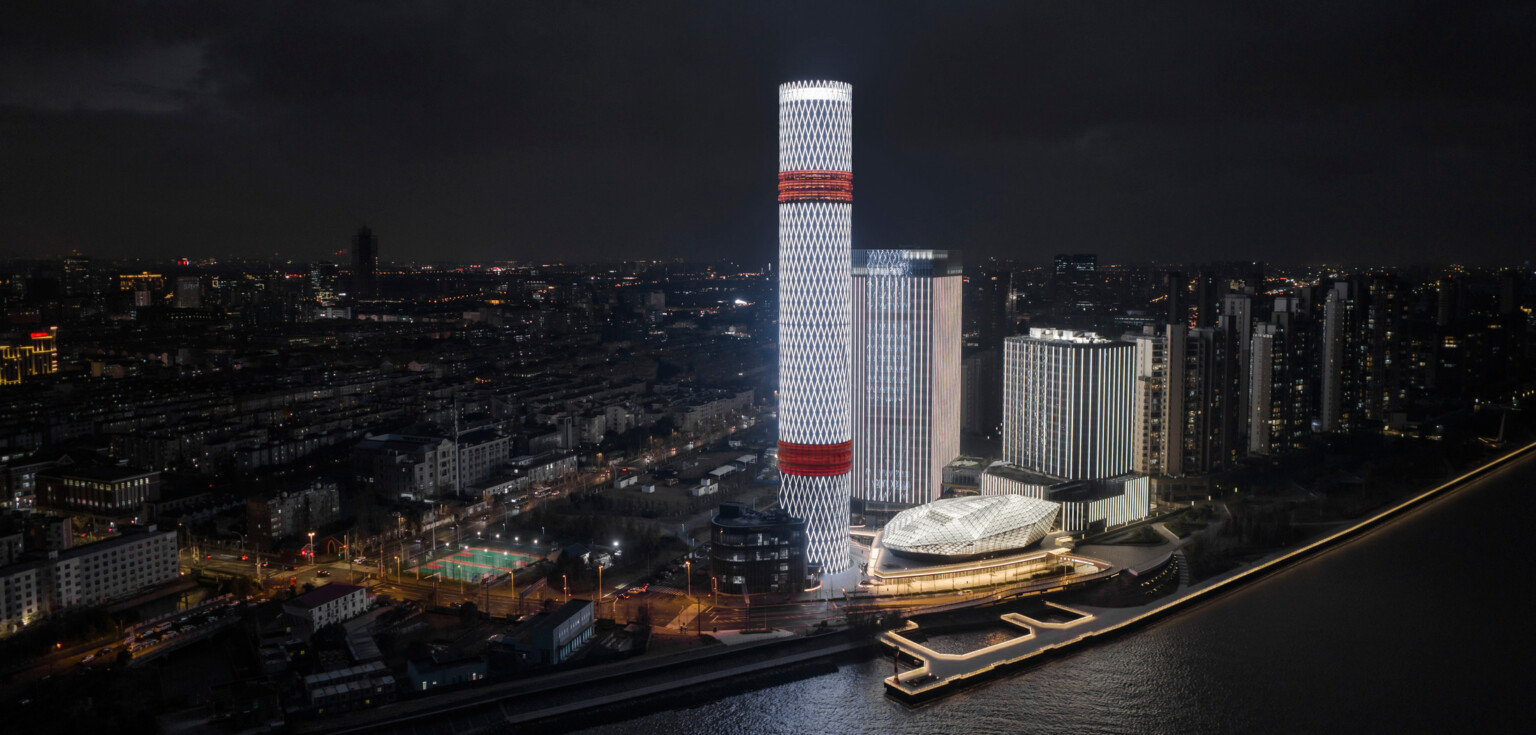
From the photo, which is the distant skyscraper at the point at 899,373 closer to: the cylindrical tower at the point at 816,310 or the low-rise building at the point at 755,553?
the cylindrical tower at the point at 816,310

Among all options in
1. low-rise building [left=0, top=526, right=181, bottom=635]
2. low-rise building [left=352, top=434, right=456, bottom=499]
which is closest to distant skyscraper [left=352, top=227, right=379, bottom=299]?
low-rise building [left=352, top=434, right=456, bottom=499]

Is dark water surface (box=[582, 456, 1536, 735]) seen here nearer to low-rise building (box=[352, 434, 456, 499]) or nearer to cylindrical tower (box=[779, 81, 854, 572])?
cylindrical tower (box=[779, 81, 854, 572])

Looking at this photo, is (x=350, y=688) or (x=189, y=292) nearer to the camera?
(x=350, y=688)

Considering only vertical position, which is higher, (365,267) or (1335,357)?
(365,267)

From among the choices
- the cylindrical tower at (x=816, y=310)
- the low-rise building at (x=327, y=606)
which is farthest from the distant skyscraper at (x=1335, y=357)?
the low-rise building at (x=327, y=606)

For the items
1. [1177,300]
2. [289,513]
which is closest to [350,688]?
[289,513]

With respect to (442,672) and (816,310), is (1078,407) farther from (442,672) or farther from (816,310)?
(442,672)

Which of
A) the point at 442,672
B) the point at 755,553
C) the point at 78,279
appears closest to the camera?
the point at 442,672
